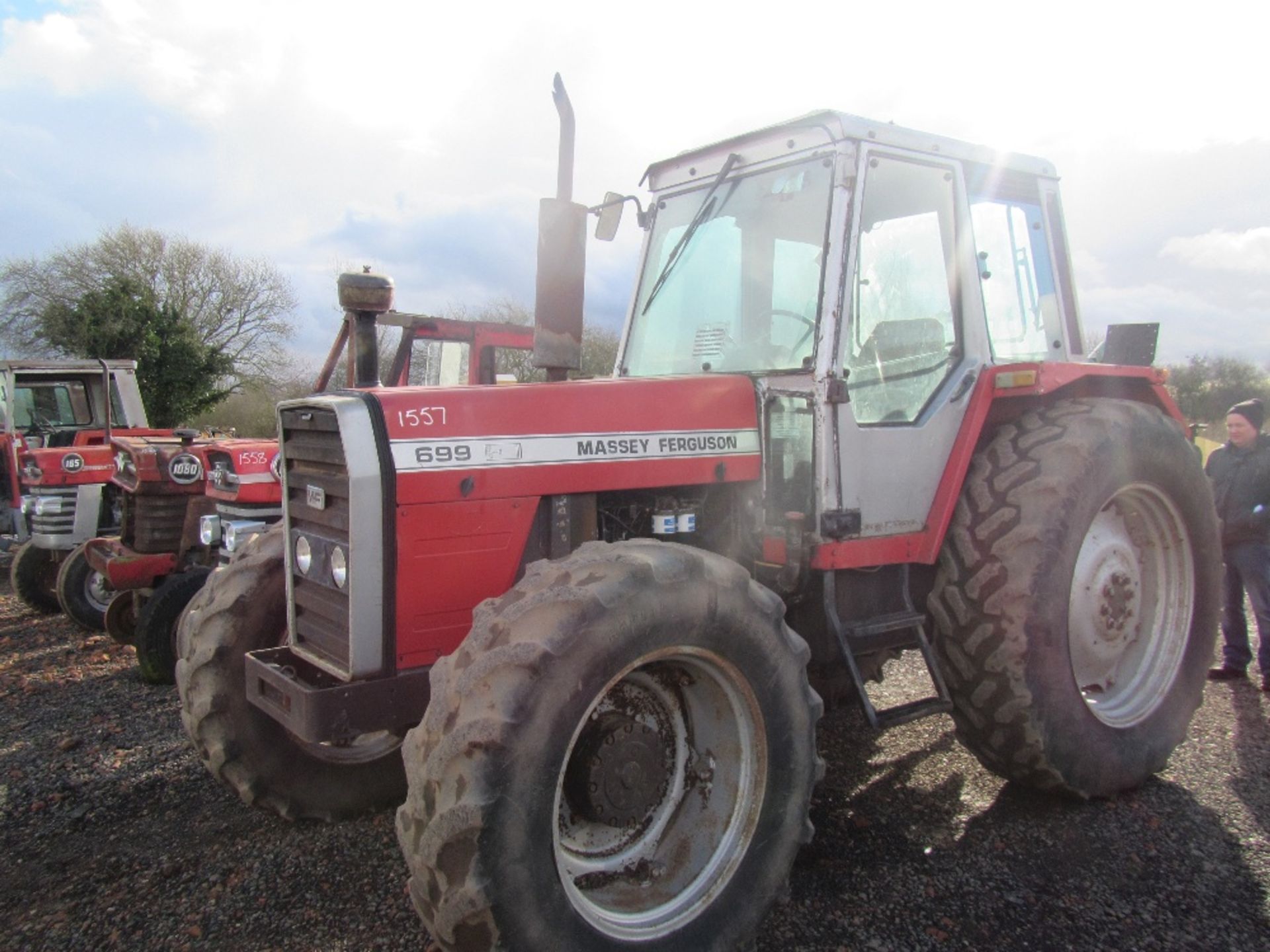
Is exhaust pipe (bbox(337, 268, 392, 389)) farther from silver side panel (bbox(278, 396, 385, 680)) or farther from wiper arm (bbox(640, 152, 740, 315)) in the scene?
wiper arm (bbox(640, 152, 740, 315))

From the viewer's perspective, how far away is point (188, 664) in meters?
3.26

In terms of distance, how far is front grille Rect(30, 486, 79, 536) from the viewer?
27.3ft

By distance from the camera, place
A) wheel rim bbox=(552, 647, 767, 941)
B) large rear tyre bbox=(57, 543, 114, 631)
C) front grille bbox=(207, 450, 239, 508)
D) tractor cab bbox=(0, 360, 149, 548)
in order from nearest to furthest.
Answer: wheel rim bbox=(552, 647, 767, 941), front grille bbox=(207, 450, 239, 508), large rear tyre bbox=(57, 543, 114, 631), tractor cab bbox=(0, 360, 149, 548)

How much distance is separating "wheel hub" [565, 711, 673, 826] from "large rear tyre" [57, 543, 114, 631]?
627 cm

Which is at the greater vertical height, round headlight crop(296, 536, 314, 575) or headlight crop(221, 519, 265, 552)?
round headlight crop(296, 536, 314, 575)

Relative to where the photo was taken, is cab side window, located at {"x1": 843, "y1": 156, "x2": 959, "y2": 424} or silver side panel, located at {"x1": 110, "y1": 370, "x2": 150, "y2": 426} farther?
silver side panel, located at {"x1": 110, "y1": 370, "x2": 150, "y2": 426}

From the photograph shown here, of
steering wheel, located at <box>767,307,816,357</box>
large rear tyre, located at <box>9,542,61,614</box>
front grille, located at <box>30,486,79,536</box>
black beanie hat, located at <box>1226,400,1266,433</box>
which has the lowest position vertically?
large rear tyre, located at <box>9,542,61,614</box>

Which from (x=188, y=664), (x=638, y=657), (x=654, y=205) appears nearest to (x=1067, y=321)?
(x=654, y=205)

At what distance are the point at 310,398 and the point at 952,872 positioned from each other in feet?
8.63

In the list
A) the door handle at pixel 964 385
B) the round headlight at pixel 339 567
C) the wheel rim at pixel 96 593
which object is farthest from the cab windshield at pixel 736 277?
the wheel rim at pixel 96 593

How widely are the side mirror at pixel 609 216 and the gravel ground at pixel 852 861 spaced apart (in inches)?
98.1

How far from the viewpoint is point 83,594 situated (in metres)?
7.43

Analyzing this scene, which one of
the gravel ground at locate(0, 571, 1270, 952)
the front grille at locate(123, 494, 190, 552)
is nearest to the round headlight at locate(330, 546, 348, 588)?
the gravel ground at locate(0, 571, 1270, 952)

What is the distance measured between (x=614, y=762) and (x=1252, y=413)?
209 inches
